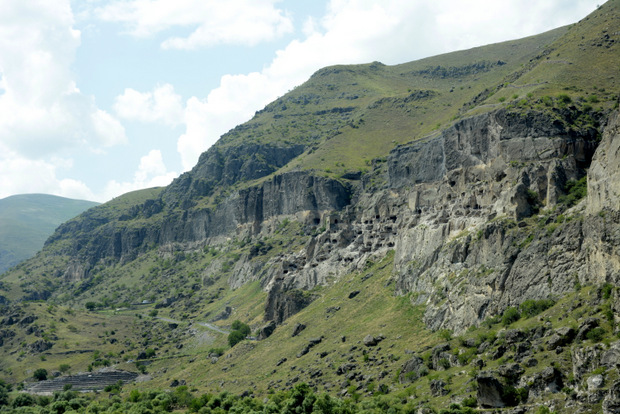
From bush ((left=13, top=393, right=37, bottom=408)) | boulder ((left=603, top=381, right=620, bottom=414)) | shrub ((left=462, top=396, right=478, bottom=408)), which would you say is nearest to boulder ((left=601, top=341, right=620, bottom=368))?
boulder ((left=603, top=381, right=620, bottom=414))

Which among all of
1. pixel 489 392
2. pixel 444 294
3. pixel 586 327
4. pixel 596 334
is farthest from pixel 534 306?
pixel 444 294

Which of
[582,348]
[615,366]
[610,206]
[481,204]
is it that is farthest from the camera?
[481,204]

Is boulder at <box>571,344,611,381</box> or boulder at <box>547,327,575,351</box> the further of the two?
boulder at <box>547,327,575,351</box>

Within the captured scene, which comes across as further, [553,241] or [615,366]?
[553,241]

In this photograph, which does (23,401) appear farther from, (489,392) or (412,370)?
(489,392)

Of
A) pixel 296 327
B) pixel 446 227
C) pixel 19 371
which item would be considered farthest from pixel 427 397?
pixel 19 371

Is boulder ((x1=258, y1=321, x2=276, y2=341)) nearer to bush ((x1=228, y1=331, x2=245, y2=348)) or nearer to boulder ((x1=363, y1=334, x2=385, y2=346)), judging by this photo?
bush ((x1=228, y1=331, x2=245, y2=348))

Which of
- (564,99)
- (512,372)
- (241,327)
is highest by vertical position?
(564,99)

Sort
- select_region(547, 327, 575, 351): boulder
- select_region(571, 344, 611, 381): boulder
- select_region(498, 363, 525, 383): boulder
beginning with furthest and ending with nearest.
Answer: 1. select_region(498, 363, 525, 383): boulder
2. select_region(547, 327, 575, 351): boulder
3. select_region(571, 344, 611, 381): boulder

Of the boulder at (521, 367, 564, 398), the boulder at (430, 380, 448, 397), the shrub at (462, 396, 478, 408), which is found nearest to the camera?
the boulder at (521, 367, 564, 398)

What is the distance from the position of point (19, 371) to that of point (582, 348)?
137 m

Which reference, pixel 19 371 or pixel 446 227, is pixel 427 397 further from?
pixel 19 371

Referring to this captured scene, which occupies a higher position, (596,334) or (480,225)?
(480,225)

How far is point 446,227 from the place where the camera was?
329 feet
